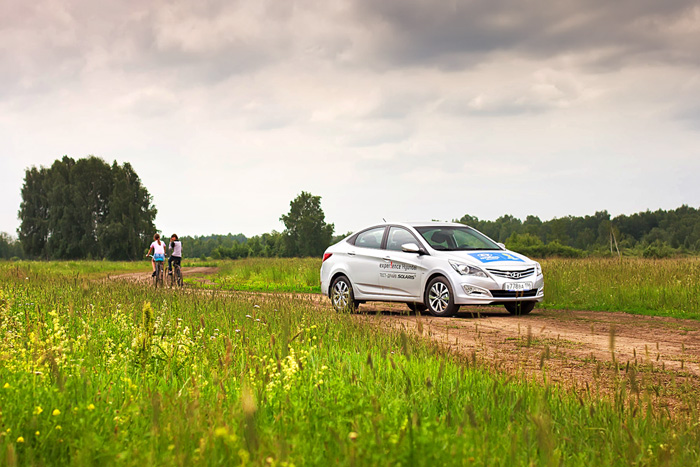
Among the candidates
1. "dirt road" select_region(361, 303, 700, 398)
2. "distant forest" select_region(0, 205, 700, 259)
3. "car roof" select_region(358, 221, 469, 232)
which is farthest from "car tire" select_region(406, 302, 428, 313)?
"distant forest" select_region(0, 205, 700, 259)

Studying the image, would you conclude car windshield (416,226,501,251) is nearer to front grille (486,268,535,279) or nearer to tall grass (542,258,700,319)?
front grille (486,268,535,279)

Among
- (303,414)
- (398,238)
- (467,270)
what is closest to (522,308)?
(467,270)

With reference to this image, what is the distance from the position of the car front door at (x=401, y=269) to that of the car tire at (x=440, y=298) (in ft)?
0.82

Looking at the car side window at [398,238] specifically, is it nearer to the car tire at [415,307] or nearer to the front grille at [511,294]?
the car tire at [415,307]

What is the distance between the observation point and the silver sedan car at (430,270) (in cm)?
1245

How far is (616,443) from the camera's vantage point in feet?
12.4

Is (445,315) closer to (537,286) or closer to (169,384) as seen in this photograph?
(537,286)

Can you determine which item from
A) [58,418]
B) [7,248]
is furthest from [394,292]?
[7,248]

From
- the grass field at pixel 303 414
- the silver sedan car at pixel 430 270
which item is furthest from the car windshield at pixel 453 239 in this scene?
the grass field at pixel 303 414

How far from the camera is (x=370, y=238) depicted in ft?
46.9

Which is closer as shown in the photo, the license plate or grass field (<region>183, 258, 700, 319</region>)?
the license plate

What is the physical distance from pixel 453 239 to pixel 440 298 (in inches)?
63.4

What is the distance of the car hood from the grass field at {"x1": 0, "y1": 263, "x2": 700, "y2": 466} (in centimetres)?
599

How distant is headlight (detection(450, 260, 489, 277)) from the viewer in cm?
1244
